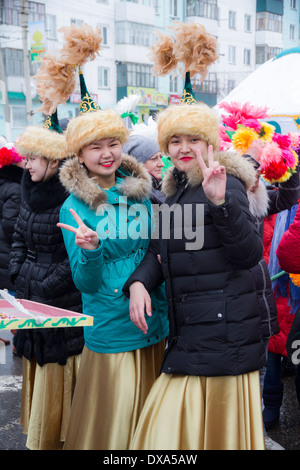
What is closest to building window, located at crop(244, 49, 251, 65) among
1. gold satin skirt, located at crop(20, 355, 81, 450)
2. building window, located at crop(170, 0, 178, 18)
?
building window, located at crop(170, 0, 178, 18)

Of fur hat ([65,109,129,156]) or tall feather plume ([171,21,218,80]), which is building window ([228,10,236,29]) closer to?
tall feather plume ([171,21,218,80])

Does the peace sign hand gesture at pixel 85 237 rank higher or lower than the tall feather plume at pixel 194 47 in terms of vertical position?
lower

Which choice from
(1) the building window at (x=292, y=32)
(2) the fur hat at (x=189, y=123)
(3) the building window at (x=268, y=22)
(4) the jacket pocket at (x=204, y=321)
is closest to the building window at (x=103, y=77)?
(3) the building window at (x=268, y=22)

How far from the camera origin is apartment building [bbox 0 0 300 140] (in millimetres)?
28812

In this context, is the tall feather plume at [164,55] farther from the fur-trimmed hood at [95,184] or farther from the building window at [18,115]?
the building window at [18,115]

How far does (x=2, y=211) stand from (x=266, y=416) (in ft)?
9.53

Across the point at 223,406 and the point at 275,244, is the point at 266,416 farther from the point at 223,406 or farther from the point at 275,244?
the point at 223,406

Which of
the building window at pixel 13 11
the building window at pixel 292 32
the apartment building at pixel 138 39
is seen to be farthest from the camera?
the building window at pixel 292 32

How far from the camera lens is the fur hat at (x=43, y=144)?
3.67 m

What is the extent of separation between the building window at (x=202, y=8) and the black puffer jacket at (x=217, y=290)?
34375mm

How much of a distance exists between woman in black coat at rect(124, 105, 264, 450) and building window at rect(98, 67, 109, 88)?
30.3 metres

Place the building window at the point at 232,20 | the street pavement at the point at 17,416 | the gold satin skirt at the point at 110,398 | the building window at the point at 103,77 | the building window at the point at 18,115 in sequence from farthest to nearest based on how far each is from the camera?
the building window at the point at 232,20
the building window at the point at 103,77
the building window at the point at 18,115
the street pavement at the point at 17,416
the gold satin skirt at the point at 110,398

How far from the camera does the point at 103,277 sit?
2.92 m
